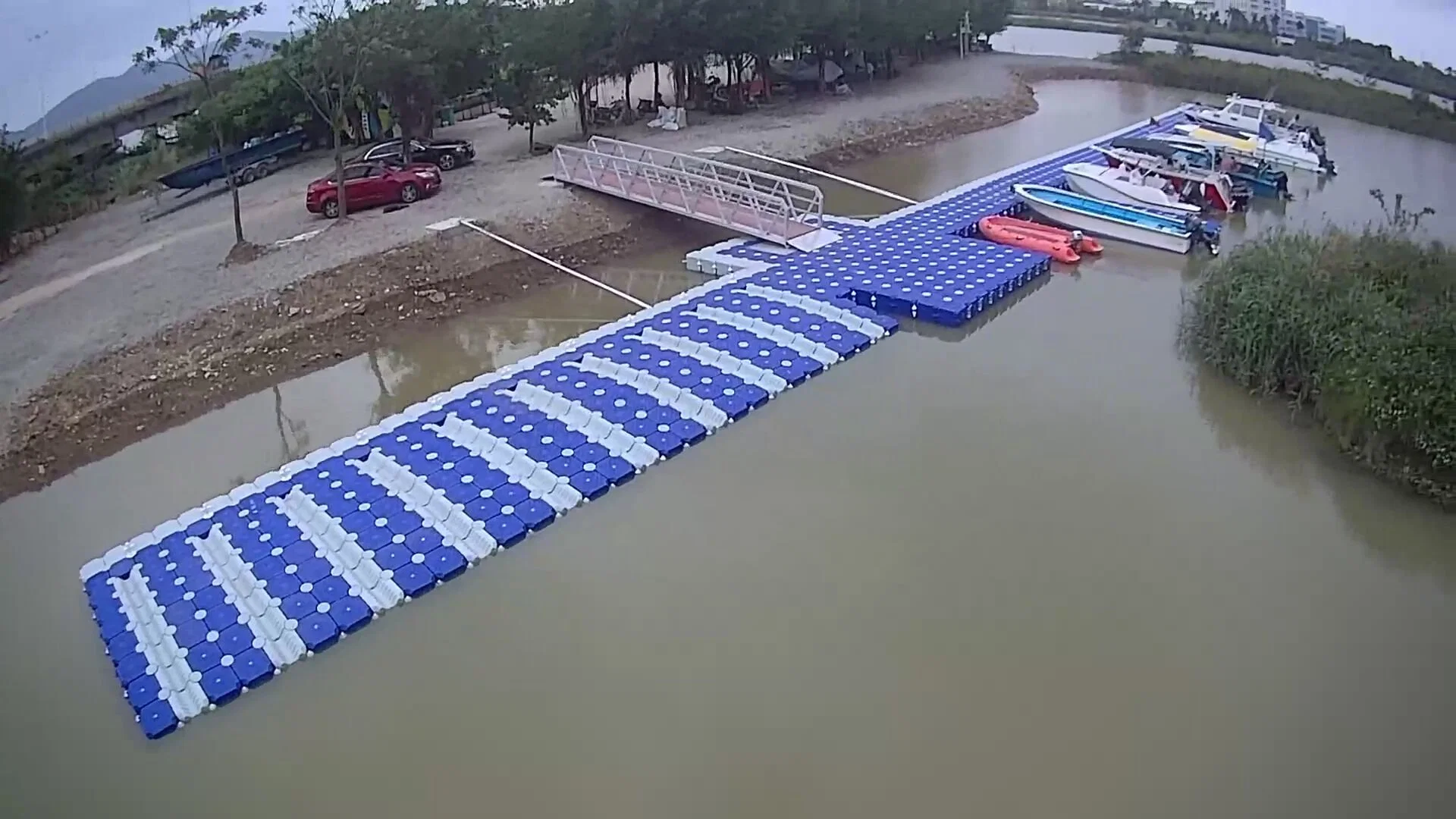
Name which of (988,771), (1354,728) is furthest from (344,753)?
(1354,728)

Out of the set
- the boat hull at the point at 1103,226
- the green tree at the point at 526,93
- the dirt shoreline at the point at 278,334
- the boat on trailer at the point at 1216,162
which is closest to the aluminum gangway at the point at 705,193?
the dirt shoreline at the point at 278,334

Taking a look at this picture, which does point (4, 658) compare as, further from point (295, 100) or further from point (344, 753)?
point (295, 100)

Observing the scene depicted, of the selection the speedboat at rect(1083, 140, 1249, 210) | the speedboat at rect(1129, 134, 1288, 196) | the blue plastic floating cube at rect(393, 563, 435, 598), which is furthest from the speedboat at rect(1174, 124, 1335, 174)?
the blue plastic floating cube at rect(393, 563, 435, 598)

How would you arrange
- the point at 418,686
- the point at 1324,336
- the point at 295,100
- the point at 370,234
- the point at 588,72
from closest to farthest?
1. the point at 418,686
2. the point at 1324,336
3. the point at 370,234
4. the point at 295,100
5. the point at 588,72

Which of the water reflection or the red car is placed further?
the red car

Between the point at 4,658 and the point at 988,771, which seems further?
the point at 4,658

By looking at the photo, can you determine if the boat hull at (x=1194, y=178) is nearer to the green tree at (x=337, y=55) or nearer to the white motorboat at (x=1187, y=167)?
the white motorboat at (x=1187, y=167)

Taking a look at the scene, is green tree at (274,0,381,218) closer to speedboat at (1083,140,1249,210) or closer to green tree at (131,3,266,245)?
green tree at (131,3,266,245)
